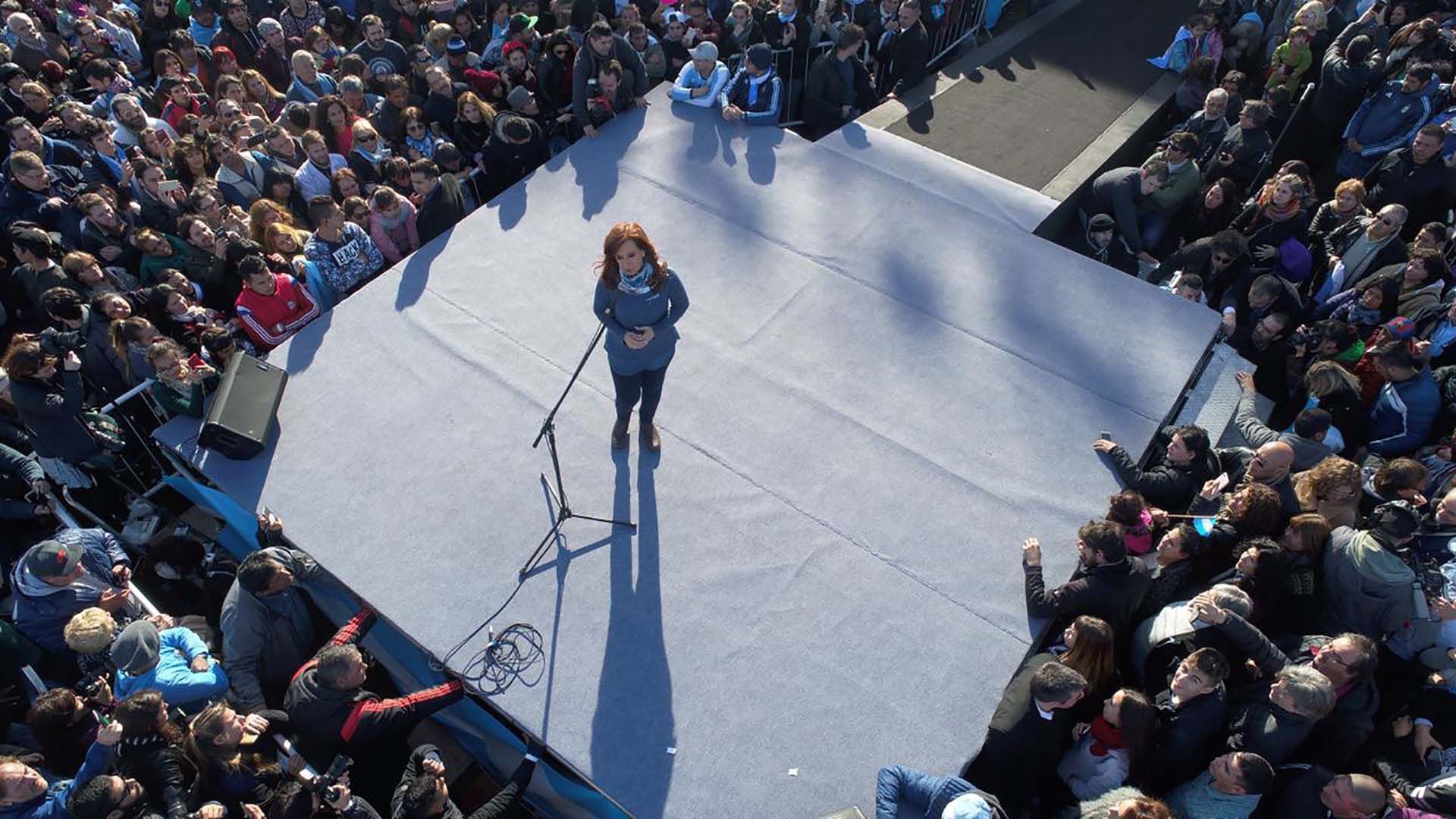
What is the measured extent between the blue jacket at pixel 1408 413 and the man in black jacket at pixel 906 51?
18.1ft

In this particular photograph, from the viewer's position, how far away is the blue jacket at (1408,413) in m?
5.16

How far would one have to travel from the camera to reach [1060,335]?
5875mm

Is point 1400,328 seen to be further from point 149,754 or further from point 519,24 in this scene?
point 519,24

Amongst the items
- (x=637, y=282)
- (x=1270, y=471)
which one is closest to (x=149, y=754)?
(x=637, y=282)

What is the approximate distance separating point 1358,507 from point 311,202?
7378 mm

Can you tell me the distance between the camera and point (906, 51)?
874cm

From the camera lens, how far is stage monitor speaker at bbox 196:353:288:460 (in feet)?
16.5

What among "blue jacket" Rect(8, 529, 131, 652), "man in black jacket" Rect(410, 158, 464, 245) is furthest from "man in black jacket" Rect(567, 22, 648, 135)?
"blue jacket" Rect(8, 529, 131, 652)

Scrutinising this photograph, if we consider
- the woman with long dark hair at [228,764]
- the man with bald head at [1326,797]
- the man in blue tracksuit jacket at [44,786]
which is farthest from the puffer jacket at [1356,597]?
the man in blue tracksuit jacket at [44,786]

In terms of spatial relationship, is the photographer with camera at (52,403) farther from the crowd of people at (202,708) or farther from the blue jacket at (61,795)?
the blue jacket at (61,795)

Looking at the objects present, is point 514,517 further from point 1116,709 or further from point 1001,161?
point 1001,161

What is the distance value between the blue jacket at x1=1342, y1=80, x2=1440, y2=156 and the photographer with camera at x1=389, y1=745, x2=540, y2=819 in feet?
28.7

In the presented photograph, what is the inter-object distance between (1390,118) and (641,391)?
7317 millimetres

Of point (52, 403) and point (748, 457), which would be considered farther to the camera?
point (748, 457)
